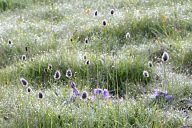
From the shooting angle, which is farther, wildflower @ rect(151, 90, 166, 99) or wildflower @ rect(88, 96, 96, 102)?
wildflower @ rect(151, 90, 166, 99)

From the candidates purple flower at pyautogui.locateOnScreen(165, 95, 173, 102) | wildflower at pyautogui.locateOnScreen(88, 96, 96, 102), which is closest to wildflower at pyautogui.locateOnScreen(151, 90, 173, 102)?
purple flower at pyautogui.locateOnScreen(165, 95, 173, 102)

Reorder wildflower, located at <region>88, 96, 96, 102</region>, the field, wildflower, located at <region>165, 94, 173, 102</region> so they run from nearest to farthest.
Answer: the field
wildflower, located at <region>88, 96, 96, 102</region>
wildflower, located at <region>165, 94, 173, 102</region>

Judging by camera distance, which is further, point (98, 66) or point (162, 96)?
point (98, 66)

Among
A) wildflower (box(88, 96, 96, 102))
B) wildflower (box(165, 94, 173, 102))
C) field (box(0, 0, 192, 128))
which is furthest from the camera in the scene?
wildflower (box(165, 94, 173, 102))

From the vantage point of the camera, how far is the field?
310cm

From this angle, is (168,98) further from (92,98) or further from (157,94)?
(92,98)

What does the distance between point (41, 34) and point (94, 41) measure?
38.9 inches

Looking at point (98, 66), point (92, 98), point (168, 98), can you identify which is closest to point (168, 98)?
point (168, 98)

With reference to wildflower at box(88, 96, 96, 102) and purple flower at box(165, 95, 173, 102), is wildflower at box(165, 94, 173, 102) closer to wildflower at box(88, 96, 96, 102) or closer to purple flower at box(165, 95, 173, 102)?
purple flower at box(165, 95, 173, 102)

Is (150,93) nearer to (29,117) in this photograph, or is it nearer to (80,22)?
(29,117)

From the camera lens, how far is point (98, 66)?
14.2ft

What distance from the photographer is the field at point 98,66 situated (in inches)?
122

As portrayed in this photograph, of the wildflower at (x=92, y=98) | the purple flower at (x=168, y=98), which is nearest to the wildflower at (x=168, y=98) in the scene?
the purple flower at (x=168, y=98)

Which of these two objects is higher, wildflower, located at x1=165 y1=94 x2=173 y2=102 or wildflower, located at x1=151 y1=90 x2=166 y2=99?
wildflower, located at x1=151 y1=90 x2=166 y2=99
